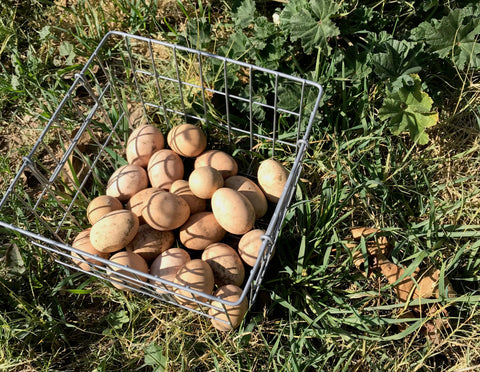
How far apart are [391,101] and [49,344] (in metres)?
1.68

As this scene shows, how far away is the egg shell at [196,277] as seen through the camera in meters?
1.58

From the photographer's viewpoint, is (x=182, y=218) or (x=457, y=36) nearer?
(x=182, y=218)

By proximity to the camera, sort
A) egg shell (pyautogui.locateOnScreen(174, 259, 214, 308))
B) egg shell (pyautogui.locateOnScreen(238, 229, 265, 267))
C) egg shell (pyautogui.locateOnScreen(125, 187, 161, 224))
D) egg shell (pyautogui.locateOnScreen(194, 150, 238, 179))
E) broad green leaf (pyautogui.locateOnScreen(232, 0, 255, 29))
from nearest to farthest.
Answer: egg shell (pyautogui.locateOnScreen(174, 259, 214, 308))
egg shell (pyautogui.locateOnScreen(238, 229, 265, 267))
egg shell (pyautogui.locateOnScreen(125, 187, 161, 224))
egg shell (pyautogui.locateOnScreen(194, 150, 238, 179))
broad green leaf (pyautogui.locateOnScreen(232, 0, 255, 29))

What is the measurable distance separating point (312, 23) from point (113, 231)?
116 cm

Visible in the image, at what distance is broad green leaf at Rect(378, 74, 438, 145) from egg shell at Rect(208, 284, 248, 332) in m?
0.95

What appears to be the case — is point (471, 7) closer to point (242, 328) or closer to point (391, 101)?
point (391, 101)

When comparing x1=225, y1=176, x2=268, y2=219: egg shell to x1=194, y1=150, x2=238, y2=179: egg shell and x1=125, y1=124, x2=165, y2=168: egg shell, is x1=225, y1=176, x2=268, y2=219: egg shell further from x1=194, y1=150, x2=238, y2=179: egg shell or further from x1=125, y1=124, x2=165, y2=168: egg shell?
x1=125, y1=124, x2=165, y2=168: egg shell

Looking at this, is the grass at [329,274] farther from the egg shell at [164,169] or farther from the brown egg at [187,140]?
the egg shell at [164,169]

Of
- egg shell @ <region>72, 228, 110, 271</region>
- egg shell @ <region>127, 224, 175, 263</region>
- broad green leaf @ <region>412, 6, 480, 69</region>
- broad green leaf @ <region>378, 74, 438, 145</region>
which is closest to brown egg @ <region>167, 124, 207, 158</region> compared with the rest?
egg shell @ <region>127, 224, 175, 263</region>

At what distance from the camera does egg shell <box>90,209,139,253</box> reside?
5.43 ft

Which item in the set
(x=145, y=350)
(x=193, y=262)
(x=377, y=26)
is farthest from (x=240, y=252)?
(x=377, y=26)

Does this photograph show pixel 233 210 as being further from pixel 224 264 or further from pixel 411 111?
pixel 411 111

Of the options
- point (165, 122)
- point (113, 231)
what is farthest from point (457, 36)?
point (113, 231)

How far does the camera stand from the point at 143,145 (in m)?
1.95
